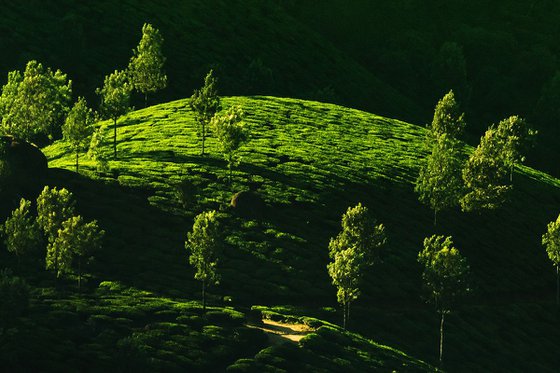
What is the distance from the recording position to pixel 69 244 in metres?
85.1

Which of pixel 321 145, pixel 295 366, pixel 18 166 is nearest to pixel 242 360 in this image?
pixel 295 366

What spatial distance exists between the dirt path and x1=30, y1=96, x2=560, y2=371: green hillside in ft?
6.61

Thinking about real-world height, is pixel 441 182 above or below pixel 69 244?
above

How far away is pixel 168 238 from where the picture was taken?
100 metres

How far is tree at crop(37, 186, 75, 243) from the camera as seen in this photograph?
290 ft

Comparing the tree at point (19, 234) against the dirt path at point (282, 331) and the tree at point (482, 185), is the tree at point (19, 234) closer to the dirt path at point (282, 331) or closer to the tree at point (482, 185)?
the dirt path at point (282, 331)

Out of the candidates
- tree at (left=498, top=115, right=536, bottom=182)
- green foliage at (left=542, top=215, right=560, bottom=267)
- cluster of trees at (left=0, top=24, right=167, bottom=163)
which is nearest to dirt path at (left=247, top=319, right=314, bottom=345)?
green foliage at (left=542, top=215, right=560, bottom=267)

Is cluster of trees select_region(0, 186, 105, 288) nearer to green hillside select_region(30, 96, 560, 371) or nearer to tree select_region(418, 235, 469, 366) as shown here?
green hillside select_region(30, 96, 560, 371)

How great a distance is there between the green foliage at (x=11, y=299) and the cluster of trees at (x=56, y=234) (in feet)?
33.8

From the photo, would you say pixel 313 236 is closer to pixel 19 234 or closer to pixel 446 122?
pixel 19 234

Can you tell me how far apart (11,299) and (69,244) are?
1337 cm

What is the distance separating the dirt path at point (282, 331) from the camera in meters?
79.9

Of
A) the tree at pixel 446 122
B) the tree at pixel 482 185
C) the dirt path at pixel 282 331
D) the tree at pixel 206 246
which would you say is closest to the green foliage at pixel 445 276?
the dirt path at pixel 282 331

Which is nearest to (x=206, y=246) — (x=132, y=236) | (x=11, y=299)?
(x=132, y=236)
